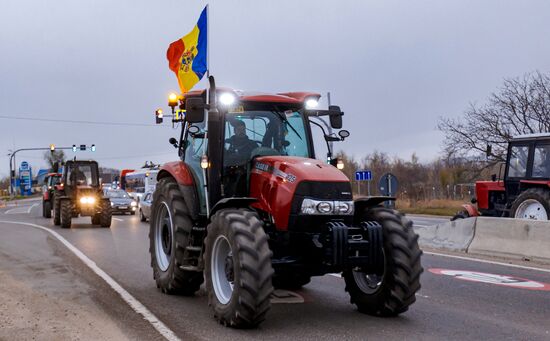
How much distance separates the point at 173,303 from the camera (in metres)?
7.57

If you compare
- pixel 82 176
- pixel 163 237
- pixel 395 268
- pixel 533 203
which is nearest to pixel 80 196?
pixel 82 176

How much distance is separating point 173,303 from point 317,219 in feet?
7.84

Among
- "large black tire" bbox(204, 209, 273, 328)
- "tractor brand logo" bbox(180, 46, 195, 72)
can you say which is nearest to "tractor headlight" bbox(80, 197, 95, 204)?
"tractor brand logo" bbox(180, 46, 195, 72)

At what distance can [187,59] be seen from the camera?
13273 mm

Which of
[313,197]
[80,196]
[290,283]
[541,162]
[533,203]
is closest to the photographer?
[313,197]

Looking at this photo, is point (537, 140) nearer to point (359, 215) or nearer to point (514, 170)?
point (514, 170)

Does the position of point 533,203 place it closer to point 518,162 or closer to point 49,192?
point 518,162

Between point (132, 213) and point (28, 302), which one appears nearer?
point (28, 302)

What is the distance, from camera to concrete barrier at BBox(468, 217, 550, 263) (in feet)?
36.4

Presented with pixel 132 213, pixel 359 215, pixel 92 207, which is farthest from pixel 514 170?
pixel 132 213

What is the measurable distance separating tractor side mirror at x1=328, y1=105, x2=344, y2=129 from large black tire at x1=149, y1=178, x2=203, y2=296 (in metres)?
2.22

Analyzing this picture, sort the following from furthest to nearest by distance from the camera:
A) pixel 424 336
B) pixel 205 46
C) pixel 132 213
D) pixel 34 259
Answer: pixel 132 213
pixel 34 259
pixel 205 46
pixel 424 336

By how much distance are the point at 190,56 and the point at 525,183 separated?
28.2 ft

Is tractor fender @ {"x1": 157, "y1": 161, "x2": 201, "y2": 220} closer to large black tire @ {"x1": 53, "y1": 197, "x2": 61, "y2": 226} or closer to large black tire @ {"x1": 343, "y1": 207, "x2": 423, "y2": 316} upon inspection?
large black tire @ {"x1": 343, "y1": 207, "x2": 423, "y2": 316}
